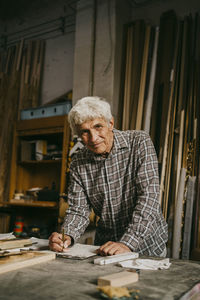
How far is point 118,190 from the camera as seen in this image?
6.31ft

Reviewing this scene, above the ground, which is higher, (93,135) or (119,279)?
(93,135)

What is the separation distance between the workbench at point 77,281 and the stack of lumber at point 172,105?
1.68m

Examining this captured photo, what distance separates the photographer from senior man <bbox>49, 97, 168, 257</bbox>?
1.81m

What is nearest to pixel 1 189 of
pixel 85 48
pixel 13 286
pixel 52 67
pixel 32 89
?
pixel 32 89

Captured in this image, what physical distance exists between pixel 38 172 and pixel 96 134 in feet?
8.80

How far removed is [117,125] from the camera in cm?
338

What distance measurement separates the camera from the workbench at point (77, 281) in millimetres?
877

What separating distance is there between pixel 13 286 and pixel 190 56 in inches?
117

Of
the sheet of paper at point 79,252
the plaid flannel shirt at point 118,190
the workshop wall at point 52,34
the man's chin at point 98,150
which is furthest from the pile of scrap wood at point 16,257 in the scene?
the workshop wall at point 52,34

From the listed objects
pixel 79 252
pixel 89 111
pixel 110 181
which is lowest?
pixel 79 252

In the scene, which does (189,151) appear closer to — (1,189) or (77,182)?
(77,182)

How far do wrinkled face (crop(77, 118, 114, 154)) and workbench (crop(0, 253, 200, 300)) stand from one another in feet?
2.61

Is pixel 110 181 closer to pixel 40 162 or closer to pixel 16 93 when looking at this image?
pixel 40 162

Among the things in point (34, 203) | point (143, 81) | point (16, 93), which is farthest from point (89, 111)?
point (16, 93)
